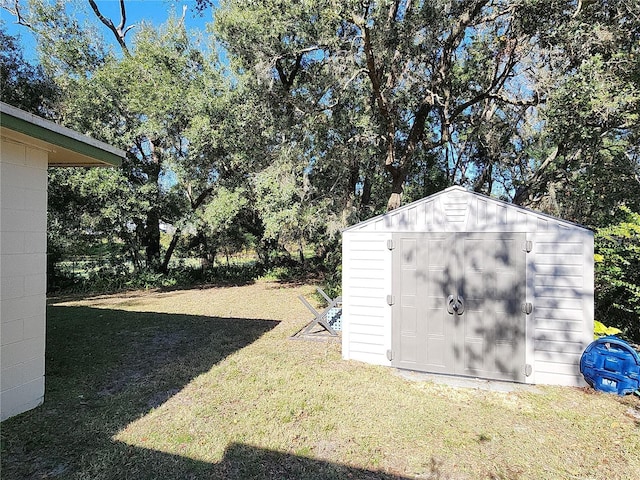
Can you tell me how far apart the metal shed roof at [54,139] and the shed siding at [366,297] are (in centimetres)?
316

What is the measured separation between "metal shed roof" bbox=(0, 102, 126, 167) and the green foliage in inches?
260

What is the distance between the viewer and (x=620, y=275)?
5074mm

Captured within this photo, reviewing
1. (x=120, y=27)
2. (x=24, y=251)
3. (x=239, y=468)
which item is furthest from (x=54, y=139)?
(x=120, y=27)

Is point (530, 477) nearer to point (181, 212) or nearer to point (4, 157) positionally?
point (4, 157)

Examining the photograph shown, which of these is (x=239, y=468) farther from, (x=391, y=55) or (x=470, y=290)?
(x=391, y=55)

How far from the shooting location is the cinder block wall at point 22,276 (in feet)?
10.1

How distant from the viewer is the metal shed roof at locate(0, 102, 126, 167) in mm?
2781

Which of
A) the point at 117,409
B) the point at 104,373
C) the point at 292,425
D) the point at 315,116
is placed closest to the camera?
the point at 292,425

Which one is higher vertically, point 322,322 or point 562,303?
point 562,303

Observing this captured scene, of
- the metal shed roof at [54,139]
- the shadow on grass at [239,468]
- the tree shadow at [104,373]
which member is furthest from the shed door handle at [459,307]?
the metal shed roof at [54,139]

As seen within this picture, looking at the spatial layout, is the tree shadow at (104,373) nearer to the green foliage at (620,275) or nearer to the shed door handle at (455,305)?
the shed door handle at (455,305)

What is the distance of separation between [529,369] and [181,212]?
37.5 feet

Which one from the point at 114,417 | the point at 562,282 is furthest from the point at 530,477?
the point at 114,417

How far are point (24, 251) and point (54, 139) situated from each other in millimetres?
1122
